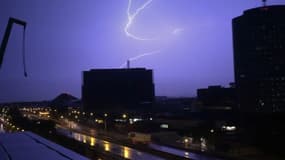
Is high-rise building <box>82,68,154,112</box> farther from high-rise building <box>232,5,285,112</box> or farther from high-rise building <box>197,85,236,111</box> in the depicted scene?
high-rise building <box>232,5,285,112</box>

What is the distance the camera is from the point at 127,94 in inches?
4596

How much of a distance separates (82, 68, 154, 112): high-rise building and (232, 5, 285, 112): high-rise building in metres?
26.8

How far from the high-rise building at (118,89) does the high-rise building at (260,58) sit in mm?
26784

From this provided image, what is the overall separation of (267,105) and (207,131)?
5189 centimetres

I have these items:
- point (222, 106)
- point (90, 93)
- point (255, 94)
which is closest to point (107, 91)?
point (90, 93)

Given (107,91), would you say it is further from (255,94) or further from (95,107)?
(255,94)

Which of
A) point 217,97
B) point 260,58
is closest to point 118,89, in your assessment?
point 217,97

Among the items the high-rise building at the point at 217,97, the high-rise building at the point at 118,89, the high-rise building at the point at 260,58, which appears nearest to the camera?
the high-rise building at the point at 260,58

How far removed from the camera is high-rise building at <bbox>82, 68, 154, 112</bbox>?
383 ft

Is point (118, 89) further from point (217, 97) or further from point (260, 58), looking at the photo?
point (260, 58)

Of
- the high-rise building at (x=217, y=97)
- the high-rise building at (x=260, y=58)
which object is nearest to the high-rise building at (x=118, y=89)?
the high-rise building at (x=217, y=97)

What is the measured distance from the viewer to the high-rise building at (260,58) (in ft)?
320

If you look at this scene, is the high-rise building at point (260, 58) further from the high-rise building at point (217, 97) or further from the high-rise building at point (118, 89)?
the high-rise building at point (118, 89)

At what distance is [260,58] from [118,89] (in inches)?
1621
